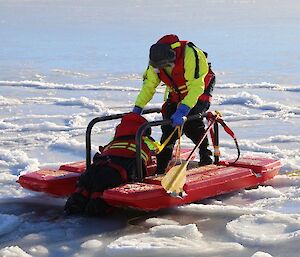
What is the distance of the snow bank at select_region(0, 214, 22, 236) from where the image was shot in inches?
183

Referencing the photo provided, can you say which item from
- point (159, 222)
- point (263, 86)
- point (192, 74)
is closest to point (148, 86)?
point (192, 74)

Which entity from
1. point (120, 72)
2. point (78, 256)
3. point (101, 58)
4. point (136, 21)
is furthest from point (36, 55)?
point (78, 256)

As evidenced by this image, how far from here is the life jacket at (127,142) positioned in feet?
17.3

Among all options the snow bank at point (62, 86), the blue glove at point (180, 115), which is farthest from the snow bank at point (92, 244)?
the snow bank at point (62, 86)

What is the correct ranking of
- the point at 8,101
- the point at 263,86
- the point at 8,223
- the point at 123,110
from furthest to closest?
the point at 263,86 < the point at 8,101 < the point at 123,110 < the point at 8,223

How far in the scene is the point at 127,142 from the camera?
5.34m

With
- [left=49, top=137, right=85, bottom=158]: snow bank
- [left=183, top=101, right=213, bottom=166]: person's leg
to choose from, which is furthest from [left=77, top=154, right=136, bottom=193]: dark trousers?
[left=49, top=137, right=85, bottom=158]: snow bank

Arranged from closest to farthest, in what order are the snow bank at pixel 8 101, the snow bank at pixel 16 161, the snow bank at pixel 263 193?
the snow bank at pixel 263 193
the snow bank at pixel 16 161
the snow bank at pixel 8 101

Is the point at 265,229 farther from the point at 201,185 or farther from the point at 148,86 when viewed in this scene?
the point at 148,86

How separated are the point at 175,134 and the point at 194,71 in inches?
22.4

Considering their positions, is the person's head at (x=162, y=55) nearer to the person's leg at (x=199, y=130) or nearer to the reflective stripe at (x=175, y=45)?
the reflective stripe at (x=175, y=45)

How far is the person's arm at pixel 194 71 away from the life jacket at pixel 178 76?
0.6 inches

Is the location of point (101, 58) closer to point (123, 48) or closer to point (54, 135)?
point (123, 48)

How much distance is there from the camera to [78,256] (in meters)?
4.15
